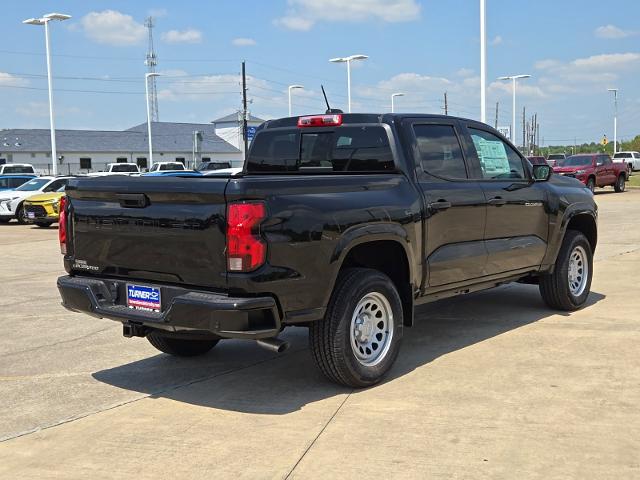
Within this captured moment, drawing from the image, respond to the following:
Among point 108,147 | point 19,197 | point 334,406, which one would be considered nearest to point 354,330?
point 334,406

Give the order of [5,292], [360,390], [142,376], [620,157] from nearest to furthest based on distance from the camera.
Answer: [360,390], [142,376], [5,292], [620,157]

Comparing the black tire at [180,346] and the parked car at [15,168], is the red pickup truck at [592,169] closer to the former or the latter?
the black tire at [180,346]

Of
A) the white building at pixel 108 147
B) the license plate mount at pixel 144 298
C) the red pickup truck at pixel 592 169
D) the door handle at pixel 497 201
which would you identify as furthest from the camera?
the white building at pixel 108 147

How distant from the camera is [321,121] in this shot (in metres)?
6.11

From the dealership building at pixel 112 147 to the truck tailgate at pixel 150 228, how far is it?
57.1m

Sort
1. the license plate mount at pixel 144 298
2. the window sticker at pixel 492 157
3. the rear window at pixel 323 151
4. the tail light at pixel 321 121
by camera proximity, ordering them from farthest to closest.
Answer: the window sticker at pixel 492 157
the tail light at pixel 321 121
the rear window at pixel 323 151
the license plate mount at pixel 144 298

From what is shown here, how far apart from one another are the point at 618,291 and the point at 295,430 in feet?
19.0

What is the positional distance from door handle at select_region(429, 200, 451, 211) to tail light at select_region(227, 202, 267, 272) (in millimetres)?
1782

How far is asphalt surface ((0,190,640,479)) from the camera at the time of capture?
3.89 metres

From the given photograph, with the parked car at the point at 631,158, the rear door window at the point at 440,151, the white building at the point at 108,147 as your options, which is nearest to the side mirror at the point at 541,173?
the rear door window at the point at 440,151

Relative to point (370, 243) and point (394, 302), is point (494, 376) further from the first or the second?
point (370, 243)

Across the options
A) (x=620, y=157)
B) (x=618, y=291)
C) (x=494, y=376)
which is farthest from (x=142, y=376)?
(x=620, y=157)

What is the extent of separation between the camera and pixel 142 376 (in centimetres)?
571

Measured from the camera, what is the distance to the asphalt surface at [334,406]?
389cm
